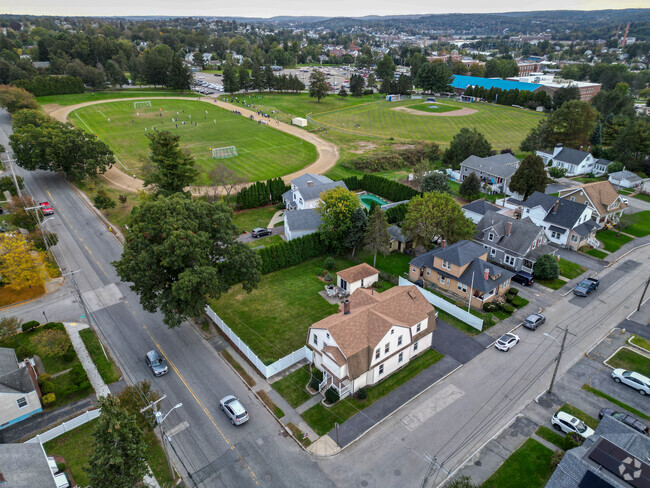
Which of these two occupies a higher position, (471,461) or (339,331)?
(339,331)

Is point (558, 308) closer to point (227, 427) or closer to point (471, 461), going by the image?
point (471, 461)

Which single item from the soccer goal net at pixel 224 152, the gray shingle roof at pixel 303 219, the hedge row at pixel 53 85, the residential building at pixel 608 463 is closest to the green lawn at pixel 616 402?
the residential building at pixel 608 463

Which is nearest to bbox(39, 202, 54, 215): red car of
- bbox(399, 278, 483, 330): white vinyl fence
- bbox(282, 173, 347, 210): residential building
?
bbox(282, 173, 347, 210): residential building

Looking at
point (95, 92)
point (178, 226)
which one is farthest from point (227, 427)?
point (95, 92)

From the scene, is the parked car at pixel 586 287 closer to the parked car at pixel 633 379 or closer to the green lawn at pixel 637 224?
the parked car at pixel 633 379

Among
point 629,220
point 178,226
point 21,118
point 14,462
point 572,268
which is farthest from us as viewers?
point 21,118
